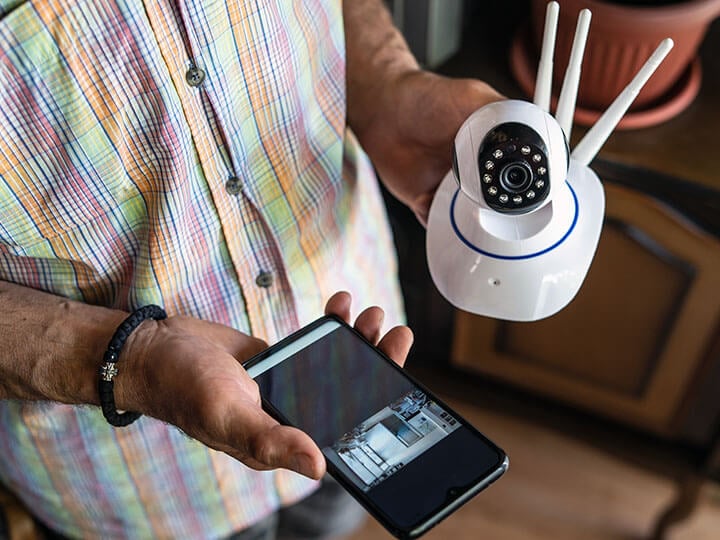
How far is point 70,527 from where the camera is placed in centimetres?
81

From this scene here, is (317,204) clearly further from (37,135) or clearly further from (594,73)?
(594,73)

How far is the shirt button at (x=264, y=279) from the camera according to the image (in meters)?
0.66

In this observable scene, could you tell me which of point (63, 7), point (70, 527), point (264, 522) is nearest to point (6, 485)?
point (70, 527)

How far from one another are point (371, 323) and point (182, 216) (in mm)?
162

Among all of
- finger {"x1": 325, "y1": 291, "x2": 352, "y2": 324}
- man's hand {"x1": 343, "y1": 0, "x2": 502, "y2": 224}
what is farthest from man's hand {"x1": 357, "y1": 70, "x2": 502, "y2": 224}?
finger {"x1": 325, "y1": 291, "x2": 352, "y2": 324}

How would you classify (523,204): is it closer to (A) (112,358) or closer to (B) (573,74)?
(B) (573,74)

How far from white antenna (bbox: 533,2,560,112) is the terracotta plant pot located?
233 millimetres

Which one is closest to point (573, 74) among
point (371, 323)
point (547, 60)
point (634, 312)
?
point (547, 60)

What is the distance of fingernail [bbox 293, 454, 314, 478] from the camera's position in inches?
18.5

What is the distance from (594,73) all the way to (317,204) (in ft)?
1.26

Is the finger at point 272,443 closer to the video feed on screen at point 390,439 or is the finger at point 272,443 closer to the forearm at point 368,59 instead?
the video feed on screen at point 390,439

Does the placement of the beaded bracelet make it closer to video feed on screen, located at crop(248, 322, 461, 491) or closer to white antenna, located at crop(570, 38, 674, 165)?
video feed on screen, located at crop(248, 322, 461, 491)

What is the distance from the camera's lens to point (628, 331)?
3.64 ft

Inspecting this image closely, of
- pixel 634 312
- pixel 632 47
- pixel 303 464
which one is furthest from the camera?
pixel 634 312
